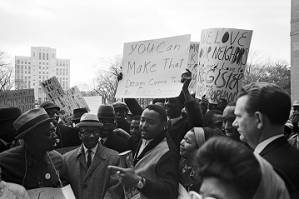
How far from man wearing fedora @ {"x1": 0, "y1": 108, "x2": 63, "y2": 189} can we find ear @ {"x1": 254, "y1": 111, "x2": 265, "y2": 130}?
190 cm

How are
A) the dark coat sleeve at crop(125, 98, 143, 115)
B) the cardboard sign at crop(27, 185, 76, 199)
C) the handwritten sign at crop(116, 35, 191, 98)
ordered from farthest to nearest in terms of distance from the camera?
the dark coat sleeve at crop(125, 98, 143, 115)
the handwritten sign at crop(116, 35, 191, 98)
the cardboard sign at crop(27, 185, 76, 199)

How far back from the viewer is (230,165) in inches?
57.6

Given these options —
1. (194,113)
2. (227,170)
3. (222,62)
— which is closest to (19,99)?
(222,62)

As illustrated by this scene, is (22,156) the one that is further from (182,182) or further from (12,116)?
(182,182)

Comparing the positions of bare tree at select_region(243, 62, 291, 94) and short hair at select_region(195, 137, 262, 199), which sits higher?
bare tree at select_region(243, 62, 291, 94)

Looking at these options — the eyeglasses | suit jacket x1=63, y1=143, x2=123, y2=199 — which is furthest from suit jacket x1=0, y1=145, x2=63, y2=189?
the eyeglasses

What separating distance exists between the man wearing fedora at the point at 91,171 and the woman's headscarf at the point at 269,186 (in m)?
2.52

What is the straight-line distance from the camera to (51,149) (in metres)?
3.67

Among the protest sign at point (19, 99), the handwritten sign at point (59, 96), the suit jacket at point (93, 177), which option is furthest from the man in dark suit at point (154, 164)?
the protest sign at point (19, 99)

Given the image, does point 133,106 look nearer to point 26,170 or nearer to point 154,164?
point 154,164

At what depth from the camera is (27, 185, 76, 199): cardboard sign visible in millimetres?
3316

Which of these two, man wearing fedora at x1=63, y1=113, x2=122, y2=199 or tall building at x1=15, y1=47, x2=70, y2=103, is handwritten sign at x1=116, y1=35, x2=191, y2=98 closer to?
man wearing fedora at x1=63, y1=113, x2=122, y2=199

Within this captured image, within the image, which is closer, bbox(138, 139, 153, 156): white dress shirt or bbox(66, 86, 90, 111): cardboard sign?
bbox(138, 139, 153, 156): white dress shirt

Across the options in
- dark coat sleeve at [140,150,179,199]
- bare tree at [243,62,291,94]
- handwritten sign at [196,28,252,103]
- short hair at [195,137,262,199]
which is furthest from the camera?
bare tree at [243,62,291,94]
